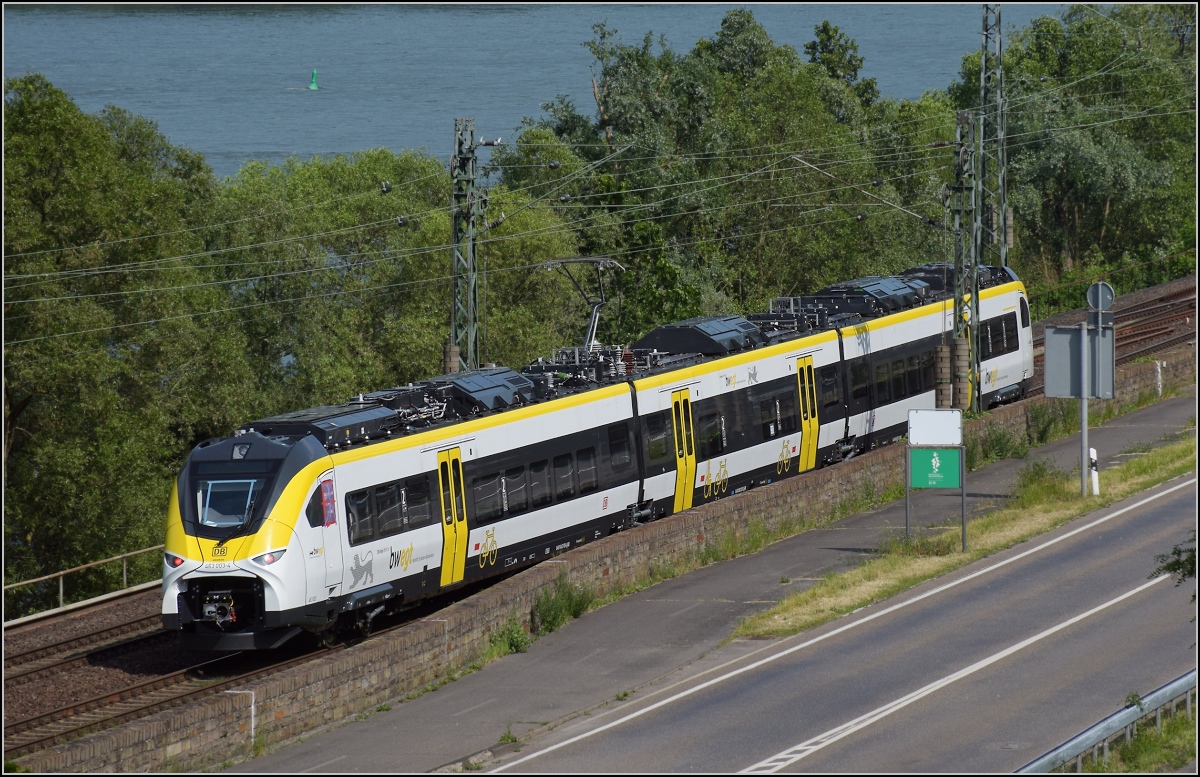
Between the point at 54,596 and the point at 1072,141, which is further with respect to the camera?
the point at 1072,141

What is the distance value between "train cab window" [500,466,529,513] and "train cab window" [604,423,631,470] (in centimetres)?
273

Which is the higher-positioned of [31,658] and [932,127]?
[932,127]

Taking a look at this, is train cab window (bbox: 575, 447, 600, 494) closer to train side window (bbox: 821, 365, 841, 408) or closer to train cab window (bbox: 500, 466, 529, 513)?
train cab window (bbox: 500, 466, 529, 513)

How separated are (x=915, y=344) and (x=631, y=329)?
17532 mm

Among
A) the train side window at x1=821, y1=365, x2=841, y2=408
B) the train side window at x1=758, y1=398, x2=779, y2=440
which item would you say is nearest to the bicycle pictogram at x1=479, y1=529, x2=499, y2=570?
the train side window at x1=758, y1=398, x2=779, y2=440

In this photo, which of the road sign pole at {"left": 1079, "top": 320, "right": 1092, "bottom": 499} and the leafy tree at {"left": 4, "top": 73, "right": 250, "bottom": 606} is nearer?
the road sign pole at {"left": 1079, "top": 320, "right": 1092, "bottom": 499}

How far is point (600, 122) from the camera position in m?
79.0

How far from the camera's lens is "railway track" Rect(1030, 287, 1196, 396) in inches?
1832

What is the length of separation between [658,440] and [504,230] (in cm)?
2983

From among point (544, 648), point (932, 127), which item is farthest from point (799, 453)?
point (932, 127)

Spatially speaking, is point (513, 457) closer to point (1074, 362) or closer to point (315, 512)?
point (315, 512)

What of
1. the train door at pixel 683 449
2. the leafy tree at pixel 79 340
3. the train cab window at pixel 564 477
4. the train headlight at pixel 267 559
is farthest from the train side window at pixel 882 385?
the leafy tree at pixel 79 340

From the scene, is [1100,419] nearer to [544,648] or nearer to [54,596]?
[544,648]

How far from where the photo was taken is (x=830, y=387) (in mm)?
33938
